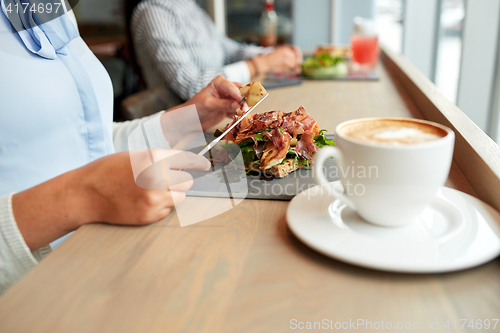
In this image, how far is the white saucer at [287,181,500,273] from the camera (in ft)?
1.08

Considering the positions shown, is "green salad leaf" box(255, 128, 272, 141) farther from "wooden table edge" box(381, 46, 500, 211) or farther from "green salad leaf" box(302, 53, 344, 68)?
"green salad leaf" box(302, 53, 344, 68)

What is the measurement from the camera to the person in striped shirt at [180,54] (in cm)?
157

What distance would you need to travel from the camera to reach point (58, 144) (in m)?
0.67

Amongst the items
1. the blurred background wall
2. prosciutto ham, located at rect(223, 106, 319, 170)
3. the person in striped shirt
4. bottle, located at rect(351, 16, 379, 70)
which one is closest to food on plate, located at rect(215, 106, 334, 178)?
prosciutto ham, located at rect(223, 106, 319, 170)

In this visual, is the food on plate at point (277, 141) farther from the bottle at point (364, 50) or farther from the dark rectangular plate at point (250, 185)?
the bottle at point (364, 50)

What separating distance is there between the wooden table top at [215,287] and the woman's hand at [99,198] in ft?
0.07

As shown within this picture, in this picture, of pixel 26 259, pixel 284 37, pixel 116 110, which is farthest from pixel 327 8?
pixel 26 259

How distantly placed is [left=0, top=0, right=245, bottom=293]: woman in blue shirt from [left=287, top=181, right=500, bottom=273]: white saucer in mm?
180

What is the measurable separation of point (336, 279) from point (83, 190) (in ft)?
1.00

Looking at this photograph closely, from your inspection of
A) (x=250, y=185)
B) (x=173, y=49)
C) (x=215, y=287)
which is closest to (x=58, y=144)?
(x=250, y=185)

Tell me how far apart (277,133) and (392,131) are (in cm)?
20

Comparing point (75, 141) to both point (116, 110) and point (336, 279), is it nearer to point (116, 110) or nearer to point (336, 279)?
point (336, 279)

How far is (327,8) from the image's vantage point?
388 cm

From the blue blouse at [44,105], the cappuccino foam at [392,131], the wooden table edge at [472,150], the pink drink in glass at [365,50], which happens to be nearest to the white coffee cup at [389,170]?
the cappuccino foam at [392,131]
